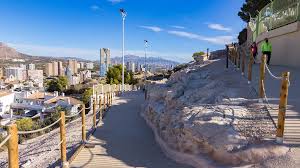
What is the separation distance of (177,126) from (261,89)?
218 centimetres

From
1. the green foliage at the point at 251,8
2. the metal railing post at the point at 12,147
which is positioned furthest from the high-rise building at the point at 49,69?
the metal railing post at the point at 12,147

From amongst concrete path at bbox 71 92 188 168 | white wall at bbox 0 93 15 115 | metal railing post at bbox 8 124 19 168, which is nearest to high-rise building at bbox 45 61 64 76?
white wall at bbox 0 93 15 115

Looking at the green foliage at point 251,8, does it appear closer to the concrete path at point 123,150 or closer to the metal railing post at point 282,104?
the concrete path at point 123,150

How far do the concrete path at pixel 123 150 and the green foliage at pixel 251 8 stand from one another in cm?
1847

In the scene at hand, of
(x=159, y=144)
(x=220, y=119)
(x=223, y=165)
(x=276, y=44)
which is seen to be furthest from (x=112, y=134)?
(x=276, y=44)

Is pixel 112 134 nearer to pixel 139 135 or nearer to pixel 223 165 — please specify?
pixel 139 135

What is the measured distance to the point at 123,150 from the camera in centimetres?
846

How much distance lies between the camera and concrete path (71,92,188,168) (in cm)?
697

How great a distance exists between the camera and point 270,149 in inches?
208

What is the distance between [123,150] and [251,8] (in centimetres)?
2476

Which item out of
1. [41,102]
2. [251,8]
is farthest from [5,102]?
[251,8]

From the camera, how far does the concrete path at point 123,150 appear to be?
6.97m

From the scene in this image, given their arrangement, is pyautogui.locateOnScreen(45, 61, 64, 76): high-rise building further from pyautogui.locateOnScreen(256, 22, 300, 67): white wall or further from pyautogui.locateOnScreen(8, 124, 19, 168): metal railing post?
pyautogui.locateOnScreen(8, 124, 19, 168): metal railing post

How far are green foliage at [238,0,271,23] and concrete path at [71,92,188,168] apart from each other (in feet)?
60.6
